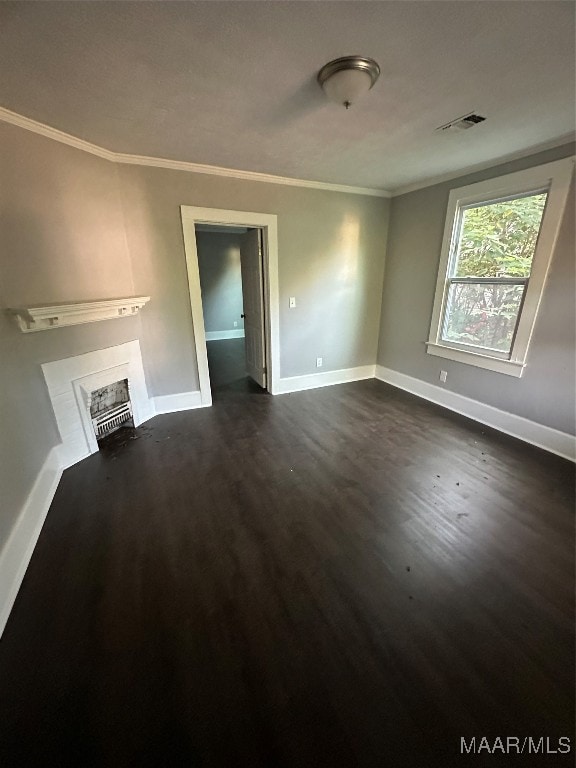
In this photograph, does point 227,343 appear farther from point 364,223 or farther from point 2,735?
point 2,735

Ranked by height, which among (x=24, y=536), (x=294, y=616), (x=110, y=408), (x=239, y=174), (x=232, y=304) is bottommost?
(x=294, y=616)

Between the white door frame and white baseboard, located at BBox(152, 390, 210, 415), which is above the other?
the white door frame

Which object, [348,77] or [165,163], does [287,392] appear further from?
[348,77]

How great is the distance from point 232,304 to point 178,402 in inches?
186

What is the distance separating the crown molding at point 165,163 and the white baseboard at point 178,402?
2190mm

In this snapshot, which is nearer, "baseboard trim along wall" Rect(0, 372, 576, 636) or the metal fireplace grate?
"baseboard trim along wall" Rect(0, 372, 576, 636)

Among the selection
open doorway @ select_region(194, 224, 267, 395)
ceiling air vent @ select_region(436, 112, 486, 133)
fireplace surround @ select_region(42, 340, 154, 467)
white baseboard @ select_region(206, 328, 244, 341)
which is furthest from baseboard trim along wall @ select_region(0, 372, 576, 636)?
white baseboard @ select_region(206, 328, 244, 341)

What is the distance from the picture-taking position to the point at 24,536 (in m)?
1.63

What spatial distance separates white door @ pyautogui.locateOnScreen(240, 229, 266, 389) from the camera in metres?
3.57

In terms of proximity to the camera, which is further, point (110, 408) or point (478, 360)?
point (478, 360)

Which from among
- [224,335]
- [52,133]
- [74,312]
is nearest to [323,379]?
[74,312]

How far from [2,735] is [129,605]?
1.54 ft

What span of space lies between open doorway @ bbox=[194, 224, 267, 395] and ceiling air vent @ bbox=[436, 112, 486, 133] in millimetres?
1927

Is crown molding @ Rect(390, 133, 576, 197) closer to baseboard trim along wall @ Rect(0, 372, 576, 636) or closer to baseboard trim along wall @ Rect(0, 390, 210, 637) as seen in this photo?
baseboard trim along wall @ Rect(0, 372, 576, 636)
